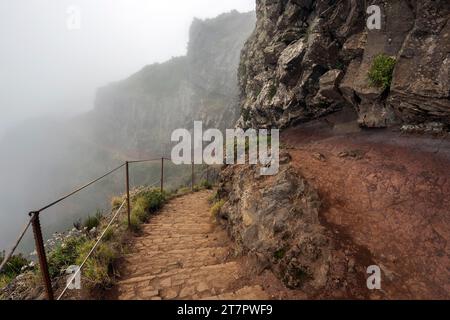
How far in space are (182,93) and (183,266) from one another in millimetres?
87107

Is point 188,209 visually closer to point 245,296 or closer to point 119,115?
point 245,296

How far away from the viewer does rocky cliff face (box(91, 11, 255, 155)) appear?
7750 cm

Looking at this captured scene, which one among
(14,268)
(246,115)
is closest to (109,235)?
(14,268)

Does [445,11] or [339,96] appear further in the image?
[339,96]

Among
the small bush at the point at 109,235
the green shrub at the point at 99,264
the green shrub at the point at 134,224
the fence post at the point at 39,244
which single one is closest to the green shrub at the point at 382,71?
the green shrub at the point at 134,224

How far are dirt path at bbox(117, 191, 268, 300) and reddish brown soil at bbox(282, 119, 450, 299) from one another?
1962 mm

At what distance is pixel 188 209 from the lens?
11156mm

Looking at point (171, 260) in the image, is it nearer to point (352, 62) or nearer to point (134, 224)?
point (134, 224)

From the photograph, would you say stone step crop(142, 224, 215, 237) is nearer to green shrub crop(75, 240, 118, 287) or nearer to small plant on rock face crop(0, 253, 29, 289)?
green shrub crop(75, 240, 118, 287)

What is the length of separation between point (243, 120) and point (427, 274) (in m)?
14.0

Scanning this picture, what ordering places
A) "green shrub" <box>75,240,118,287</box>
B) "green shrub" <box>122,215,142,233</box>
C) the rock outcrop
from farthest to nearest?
"green shrub" <box>122,215,142,233</box>, "green shrub" <box>75,240,118,287</box>, the rock outcrop

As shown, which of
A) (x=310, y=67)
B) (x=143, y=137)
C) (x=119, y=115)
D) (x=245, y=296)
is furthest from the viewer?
(x=119, y=115)

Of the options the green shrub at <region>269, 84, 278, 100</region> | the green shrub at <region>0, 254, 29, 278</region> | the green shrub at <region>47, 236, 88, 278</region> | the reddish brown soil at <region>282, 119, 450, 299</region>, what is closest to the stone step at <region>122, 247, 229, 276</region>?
the green shrub at <region>47, 236, 88, 278</region>
